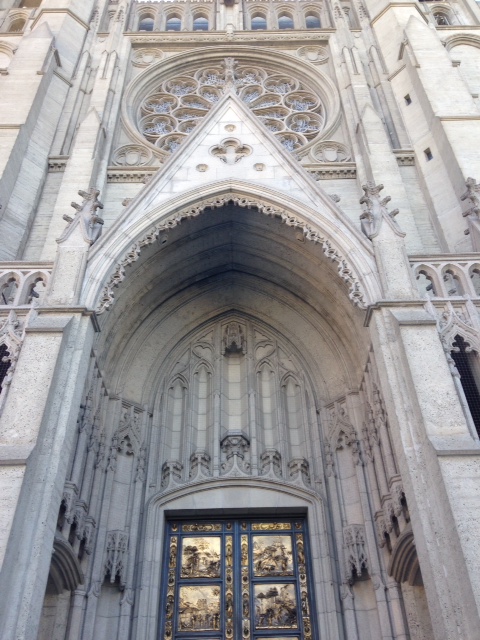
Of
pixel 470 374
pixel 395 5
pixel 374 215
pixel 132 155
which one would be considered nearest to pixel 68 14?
pixel 132 155

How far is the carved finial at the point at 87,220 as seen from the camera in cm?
1120

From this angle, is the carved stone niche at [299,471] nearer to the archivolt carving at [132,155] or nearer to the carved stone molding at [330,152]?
the carved stone molding at [330,152]


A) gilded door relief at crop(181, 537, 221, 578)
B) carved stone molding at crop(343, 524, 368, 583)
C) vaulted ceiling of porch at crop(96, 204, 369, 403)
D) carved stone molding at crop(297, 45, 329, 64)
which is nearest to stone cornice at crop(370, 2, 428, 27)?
carved stone molding at crop(297, 45, 329, 64)

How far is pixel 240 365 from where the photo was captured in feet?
45.1

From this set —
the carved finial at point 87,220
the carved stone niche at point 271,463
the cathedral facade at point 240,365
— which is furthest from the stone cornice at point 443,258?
the carved finial at point 87,220

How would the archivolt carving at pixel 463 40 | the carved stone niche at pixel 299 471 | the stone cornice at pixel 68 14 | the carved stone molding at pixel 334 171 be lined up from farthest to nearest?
the archivolt carving at pixel 463 40 → the stone cornice at pixel 68 14 → the carved stone molding at pixel 334 171 → the carved stone niche at pixel 299 471

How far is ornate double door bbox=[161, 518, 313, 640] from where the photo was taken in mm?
10359

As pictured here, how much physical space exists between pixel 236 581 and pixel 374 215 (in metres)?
6.51

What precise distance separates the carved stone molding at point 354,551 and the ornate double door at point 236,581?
88cm

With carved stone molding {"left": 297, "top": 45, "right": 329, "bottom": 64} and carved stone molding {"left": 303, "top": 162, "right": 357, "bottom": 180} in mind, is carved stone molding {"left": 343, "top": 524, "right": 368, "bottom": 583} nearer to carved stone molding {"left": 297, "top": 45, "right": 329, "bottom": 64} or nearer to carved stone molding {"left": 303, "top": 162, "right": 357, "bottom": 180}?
carved stone molding {"left": 303, "top": 162, "right": 357, "bottom": 180}

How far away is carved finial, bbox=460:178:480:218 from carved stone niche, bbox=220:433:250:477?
5803 mm

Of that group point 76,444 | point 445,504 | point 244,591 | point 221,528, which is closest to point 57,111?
point 76,444

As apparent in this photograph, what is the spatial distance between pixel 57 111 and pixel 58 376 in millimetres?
10013

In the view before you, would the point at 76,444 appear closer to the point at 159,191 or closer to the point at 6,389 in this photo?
the point at 6,389
